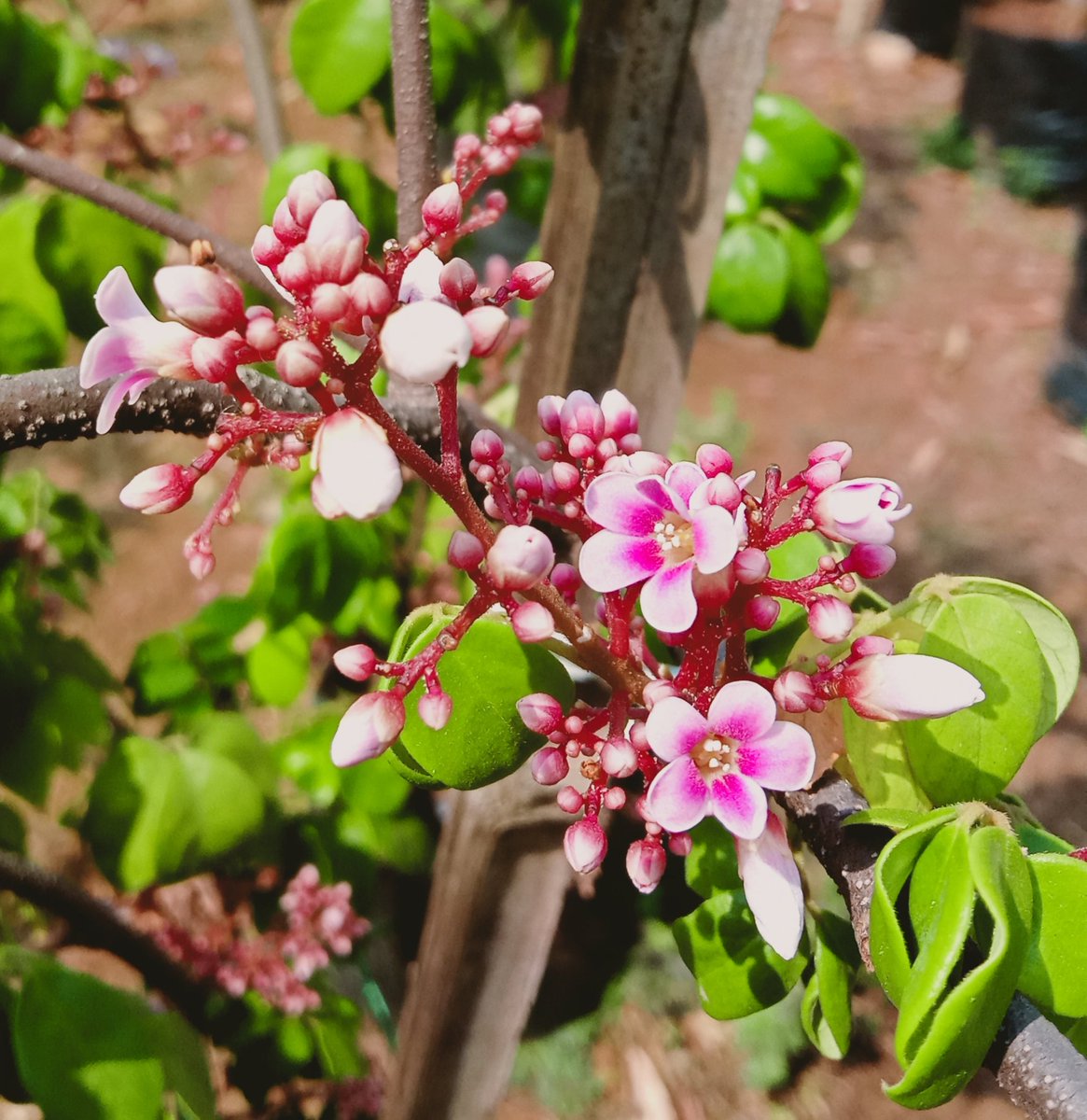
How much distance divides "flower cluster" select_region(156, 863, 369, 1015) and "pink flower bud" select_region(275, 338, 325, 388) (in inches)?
36.3

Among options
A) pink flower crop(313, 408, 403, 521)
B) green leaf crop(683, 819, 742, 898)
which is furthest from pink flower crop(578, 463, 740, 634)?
green leaf crop(683, 819, 742, 898)

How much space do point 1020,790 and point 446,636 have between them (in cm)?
188

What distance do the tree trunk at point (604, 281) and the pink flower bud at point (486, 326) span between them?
1.27 feet

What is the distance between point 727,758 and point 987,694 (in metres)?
0.15

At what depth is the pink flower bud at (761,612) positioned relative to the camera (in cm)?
47

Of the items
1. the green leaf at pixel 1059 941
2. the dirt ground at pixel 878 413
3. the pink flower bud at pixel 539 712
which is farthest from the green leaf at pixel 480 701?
the dirt ground at pixel 878 413

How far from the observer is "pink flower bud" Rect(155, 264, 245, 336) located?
40cm

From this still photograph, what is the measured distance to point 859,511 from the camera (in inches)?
17.7

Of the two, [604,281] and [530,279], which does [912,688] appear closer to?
[530,279]

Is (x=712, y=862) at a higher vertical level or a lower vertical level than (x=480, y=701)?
lower

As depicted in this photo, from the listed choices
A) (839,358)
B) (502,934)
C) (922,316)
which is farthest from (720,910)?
(922,316)

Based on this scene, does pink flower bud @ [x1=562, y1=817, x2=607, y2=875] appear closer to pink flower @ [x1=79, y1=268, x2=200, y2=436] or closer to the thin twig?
pink flower @ [x1=79, y1=268, x2=200, y2=436]

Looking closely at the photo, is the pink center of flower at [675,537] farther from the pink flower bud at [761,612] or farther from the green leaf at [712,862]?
the green leaf at [712,862]

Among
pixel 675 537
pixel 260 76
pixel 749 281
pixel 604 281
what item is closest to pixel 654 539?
pixel 675 537
